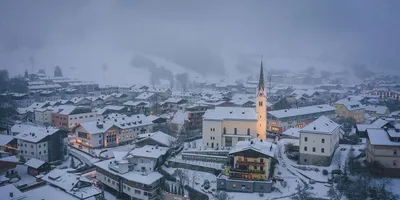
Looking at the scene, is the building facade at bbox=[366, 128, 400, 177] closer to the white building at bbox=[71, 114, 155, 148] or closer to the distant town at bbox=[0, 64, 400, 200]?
the distant town at bbox=[0, 64, 400, 200]

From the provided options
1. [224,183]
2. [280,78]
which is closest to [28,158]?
[224,183]

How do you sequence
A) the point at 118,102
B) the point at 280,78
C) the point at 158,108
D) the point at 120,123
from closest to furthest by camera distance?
1. the point at 120,123
2. the point at 158,108
3. the point at 118,102
4. the point at 280,78

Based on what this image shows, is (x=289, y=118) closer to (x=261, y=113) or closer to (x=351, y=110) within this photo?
(x=261, y=113)

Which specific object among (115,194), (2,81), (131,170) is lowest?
(115,194)

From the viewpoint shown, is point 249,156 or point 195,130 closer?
point 249,156

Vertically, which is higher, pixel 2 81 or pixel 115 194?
pixel 2 81

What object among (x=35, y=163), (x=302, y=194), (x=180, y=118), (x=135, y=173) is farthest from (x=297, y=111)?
(x=35, y=163)

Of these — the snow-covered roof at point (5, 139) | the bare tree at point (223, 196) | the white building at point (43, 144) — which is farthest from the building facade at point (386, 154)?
the snow-covered roof at point (5, 139)

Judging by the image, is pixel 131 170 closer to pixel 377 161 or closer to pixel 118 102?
pixel 377 161
